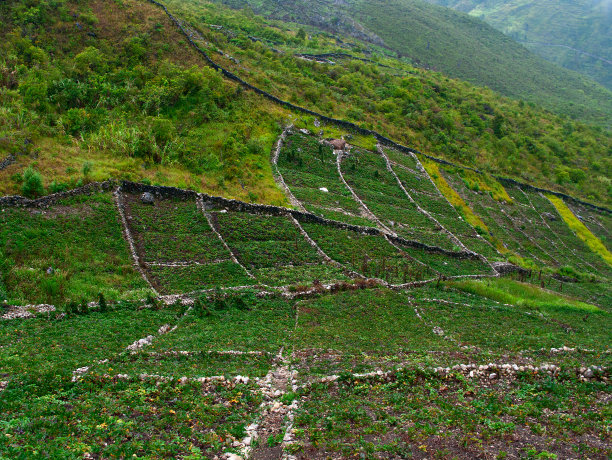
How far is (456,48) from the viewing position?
161750 mm

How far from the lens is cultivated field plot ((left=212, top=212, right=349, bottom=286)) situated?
2532cm

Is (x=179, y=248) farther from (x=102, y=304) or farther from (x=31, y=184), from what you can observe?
(x=31, y=184)

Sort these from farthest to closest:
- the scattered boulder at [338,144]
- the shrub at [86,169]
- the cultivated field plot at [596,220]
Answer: the cultivated field plot at [596,220] < the scattered boulder at [338,144] < the shrub at [86,169]

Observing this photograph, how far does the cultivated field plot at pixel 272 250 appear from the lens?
25.3 m

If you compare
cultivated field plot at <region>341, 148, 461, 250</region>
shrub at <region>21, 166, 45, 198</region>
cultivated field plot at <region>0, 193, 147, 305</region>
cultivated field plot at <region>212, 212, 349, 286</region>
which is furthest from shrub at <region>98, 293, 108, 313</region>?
cultivated field plot at <region>341, 148, 461, 250</region>

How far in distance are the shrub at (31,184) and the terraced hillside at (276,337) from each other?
0.81 metres

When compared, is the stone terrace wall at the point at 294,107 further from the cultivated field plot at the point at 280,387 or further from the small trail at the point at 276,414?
the small trail at the point at 276,414

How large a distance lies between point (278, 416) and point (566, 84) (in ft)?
679

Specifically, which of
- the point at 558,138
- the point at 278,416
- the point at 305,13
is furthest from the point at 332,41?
the point at 278,416

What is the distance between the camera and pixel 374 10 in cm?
17812

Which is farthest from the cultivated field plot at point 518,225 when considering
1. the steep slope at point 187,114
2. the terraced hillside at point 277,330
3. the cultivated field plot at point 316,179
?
the cultivated field plot at point 316,179

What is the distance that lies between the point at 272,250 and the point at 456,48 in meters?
165

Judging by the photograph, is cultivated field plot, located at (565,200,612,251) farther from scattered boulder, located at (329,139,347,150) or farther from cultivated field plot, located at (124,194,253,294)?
cultivated field plot, located at (124,194,253,294)

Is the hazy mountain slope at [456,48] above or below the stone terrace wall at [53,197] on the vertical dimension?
above
